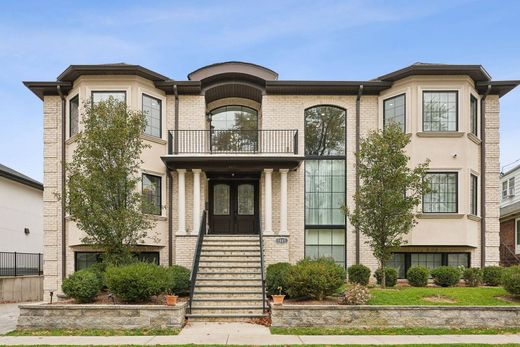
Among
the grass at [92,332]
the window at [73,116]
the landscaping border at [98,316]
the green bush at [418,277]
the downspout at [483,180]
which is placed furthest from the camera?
the downspout at [483,180]

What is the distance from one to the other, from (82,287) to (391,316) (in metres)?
7.68

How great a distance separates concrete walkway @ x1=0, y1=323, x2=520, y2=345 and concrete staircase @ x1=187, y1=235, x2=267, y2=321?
1582 millimetres

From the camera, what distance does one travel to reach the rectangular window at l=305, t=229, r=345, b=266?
55.5 ft

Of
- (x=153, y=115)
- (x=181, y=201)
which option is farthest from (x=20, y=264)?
(x=153, y=115)

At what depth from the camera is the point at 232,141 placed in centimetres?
1783

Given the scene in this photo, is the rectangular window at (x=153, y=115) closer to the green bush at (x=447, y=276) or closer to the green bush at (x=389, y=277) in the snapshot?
the green bush at (x=389, y=277)

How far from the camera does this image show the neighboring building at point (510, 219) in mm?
24009

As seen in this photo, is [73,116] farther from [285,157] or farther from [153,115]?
[285,157]

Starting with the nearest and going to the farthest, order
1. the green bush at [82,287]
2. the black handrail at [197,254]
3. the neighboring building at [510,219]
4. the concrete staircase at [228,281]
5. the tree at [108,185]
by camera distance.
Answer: the green bush at [82,287] < the concrete staircase at [228,281] < the tree at [108,185] < the black handrail at [197,254] < the neighboring building at [510,219]

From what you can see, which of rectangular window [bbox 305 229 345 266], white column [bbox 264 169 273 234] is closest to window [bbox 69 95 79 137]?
white column [bbox 264 169 273 234]

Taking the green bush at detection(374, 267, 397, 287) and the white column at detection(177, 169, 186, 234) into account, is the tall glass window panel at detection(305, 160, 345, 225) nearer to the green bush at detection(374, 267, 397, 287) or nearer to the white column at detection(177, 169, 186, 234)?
the green bush at detection(374, 267, 397, 287)

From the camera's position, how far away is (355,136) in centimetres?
1709

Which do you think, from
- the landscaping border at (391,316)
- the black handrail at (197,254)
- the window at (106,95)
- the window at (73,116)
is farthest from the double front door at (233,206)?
the landscaping border at (391,316)

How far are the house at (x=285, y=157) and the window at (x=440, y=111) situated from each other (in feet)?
0.12
